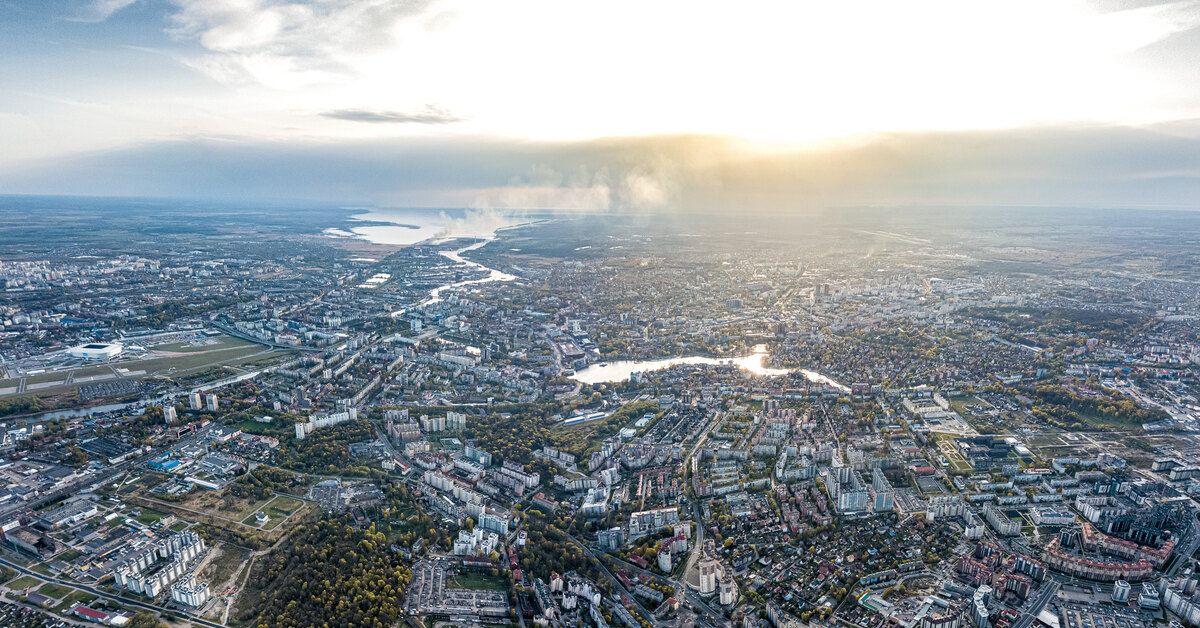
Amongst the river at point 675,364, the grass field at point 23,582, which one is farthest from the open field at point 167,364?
the river at point 675,364

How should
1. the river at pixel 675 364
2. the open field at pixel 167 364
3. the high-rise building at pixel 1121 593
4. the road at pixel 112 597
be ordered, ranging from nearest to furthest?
the road at pixel 112 597, the high-rise building at pixel 1121 593, the open field at pixel 167 364, the river at pixel 675 364

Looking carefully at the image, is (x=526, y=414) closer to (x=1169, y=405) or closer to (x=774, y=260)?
(x=1169, y=405)

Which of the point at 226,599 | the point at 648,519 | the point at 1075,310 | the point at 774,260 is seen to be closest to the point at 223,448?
the point at 226,599

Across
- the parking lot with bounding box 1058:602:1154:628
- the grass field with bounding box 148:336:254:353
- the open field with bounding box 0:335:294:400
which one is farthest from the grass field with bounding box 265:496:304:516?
the grass field with bounding box 148:336:254:353

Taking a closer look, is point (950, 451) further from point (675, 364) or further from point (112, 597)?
point (112, 597)

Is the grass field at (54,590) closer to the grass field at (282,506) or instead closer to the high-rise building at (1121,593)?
the grass field at (282,506)
